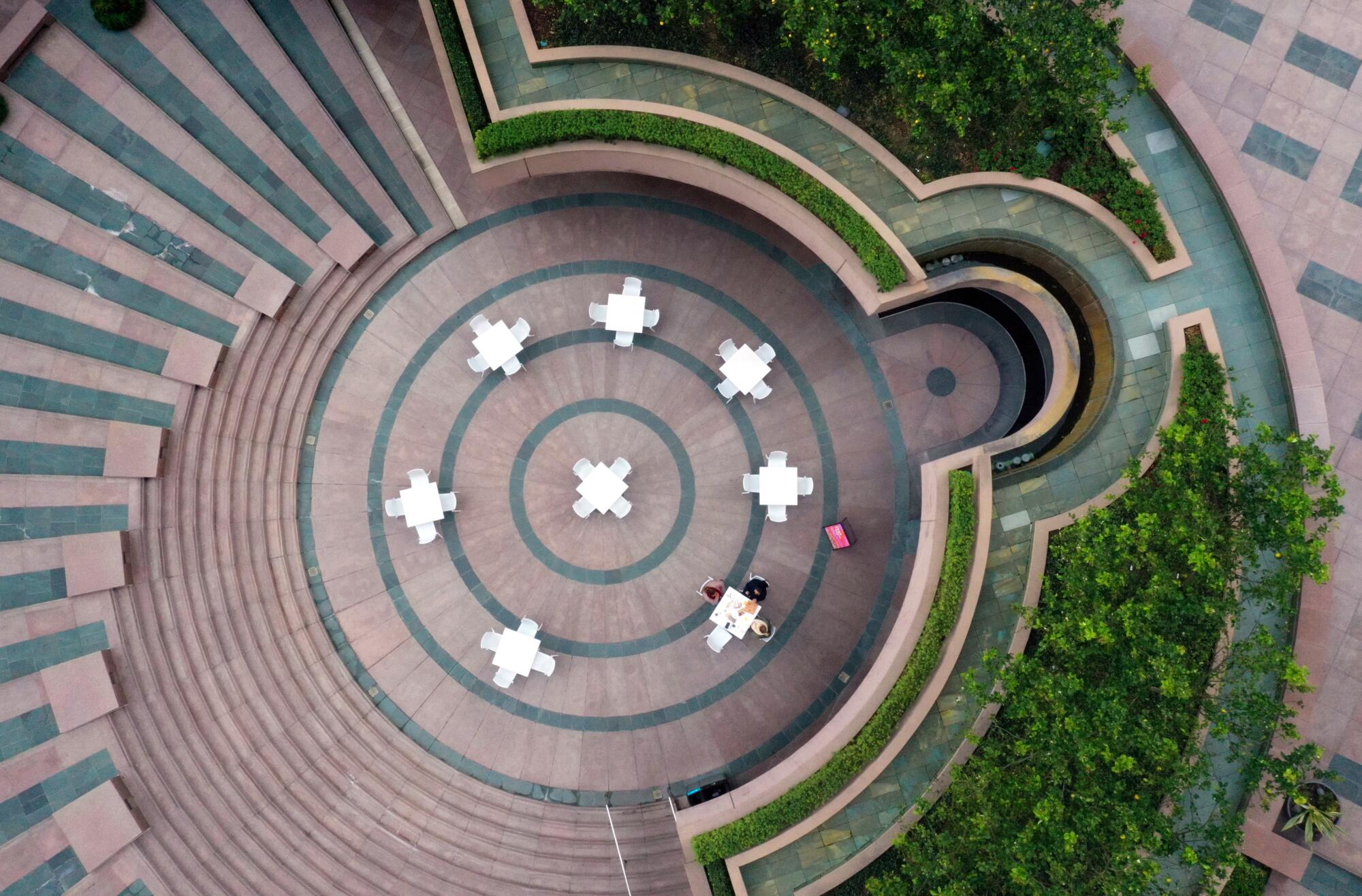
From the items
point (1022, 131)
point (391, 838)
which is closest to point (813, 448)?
point (1022, 131)

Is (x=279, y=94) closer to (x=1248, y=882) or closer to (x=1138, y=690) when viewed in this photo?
(x=1138, y=690)

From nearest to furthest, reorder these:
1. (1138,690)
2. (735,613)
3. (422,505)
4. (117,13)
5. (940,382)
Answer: (1138,690), (117,13), (735,613), (422,505), (940,382)

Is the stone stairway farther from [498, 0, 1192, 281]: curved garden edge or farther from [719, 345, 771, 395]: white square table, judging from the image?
[719, 345, 771, 395]: white square table

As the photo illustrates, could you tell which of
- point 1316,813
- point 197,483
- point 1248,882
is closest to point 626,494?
point 197,483

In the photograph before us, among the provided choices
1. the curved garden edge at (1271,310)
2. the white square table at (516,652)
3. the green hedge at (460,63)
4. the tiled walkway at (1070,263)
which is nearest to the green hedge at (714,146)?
the green hedge at (460,63)

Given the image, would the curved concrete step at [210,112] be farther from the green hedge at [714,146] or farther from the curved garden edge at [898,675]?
the curved garden edge at [898,675]

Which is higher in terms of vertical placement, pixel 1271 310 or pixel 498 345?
pixel 1271 310

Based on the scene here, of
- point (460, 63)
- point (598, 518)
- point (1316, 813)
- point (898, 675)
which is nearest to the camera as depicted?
point (1316, 813)
